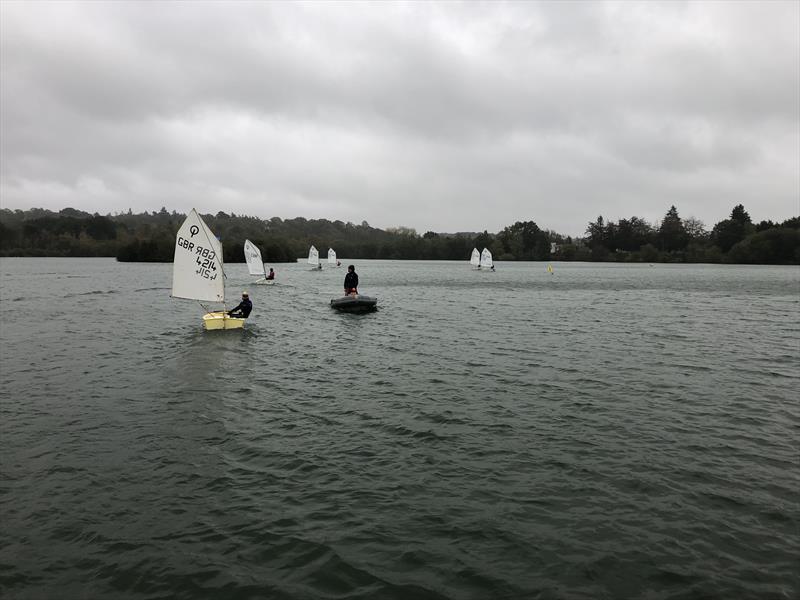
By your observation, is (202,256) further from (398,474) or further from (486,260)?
(486,260)

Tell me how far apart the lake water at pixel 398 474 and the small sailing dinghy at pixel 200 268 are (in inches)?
230

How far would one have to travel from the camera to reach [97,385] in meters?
17.0

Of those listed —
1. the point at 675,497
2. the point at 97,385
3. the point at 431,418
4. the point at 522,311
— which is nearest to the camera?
the point at 675,497

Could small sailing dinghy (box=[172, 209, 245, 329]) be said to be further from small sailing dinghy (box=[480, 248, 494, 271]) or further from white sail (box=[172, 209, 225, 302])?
small sailing dinghy (box=[480, 248, 494, 271])

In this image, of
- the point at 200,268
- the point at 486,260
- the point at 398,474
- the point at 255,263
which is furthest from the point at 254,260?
the point at 486,260

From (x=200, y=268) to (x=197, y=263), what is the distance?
0.32m

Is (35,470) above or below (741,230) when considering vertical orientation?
below

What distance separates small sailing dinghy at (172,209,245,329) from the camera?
27.6 m

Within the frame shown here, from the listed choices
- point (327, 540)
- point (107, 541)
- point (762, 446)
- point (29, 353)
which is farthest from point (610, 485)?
point (29, 353)

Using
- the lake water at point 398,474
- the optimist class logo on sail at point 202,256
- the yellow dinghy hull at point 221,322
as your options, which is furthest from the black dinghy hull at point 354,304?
the lake water at point 398,474

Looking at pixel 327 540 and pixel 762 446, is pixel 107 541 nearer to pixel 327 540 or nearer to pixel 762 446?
pixel 327 540

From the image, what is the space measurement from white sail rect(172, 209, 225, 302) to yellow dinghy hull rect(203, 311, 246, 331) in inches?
43.6

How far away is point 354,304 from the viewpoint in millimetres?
36188

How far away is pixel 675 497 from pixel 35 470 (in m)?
12.4
